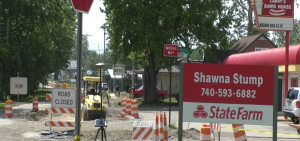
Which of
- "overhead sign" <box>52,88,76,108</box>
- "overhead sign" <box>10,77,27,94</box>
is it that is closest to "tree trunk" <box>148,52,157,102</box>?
"overhead sign" <box>10,77,27,94</box>

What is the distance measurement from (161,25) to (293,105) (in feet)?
56.5

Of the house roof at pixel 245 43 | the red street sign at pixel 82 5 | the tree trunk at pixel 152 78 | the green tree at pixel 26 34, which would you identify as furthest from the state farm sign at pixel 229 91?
the house roof at pixel 245 43

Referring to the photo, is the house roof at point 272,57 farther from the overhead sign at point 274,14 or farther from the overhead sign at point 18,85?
the overhead sign at point 18,85

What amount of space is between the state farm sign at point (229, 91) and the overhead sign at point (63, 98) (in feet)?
26.1

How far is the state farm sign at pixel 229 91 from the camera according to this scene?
24.2 feet

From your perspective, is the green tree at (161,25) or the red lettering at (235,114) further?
the green tree at (161,25)

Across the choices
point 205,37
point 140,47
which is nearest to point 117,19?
point 140,47

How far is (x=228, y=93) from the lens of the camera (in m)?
7.38

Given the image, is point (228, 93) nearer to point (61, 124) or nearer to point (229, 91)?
point (229, 91)

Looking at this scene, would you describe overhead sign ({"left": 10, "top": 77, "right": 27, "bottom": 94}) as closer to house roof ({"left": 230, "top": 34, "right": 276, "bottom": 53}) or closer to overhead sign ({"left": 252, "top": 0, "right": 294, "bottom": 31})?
overhead sign ({"left": 252, "top": 0, "right": 294, "bottom": 31})

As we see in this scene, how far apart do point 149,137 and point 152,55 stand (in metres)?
30.5

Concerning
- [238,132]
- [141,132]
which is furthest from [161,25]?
[238,132]

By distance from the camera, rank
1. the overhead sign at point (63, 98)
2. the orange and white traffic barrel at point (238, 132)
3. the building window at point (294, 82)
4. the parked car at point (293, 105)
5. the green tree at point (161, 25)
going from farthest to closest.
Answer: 1. the green tree at point (161, 25)
2. the building window at point (294, 82)
3. the parked car at point (293, 105)
4. the overhead sign at point (63, 98)
5. the orange and white traffic barrel at point (238, 132)

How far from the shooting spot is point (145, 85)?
141ft
